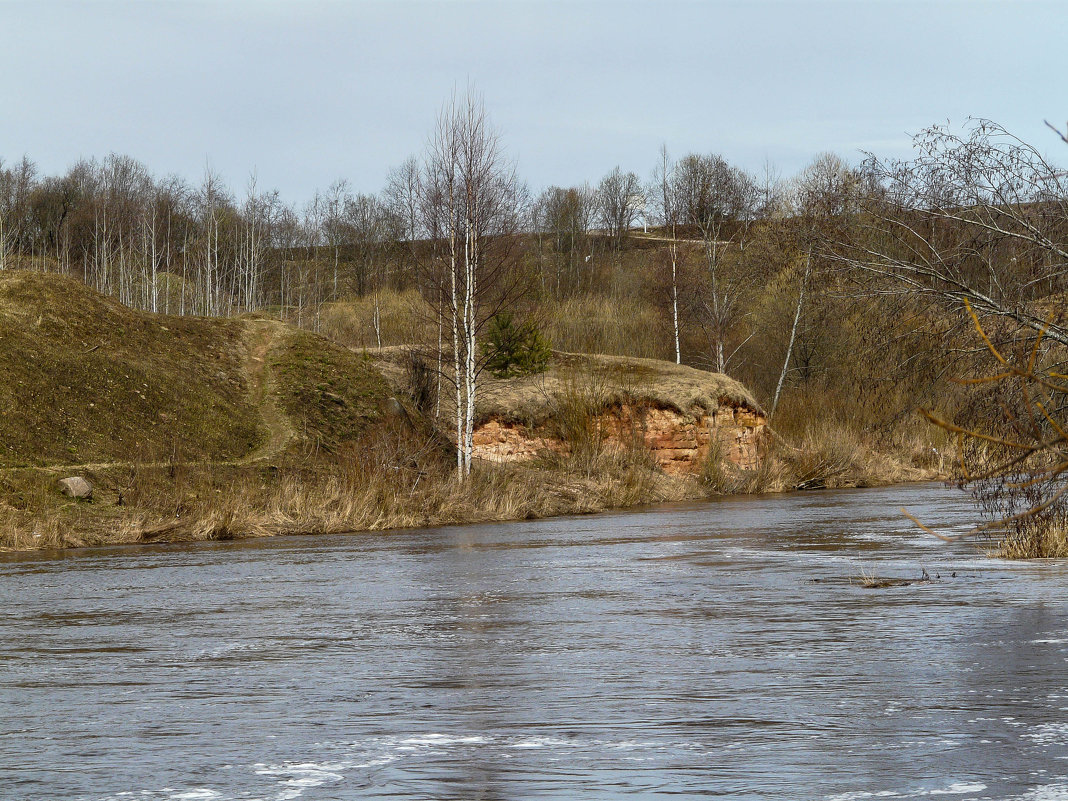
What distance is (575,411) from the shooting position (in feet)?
132

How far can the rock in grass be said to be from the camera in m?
25.6

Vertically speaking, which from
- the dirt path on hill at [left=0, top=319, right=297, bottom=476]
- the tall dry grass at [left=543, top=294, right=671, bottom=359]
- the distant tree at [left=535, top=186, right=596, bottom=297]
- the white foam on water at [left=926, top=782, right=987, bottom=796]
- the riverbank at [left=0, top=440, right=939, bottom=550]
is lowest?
the riverbank at [left=0, top=440, right=939, bottom=550]

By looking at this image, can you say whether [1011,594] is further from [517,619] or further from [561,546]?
[561,546]

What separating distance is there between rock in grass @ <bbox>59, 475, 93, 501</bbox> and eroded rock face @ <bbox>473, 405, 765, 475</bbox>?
16.7 metres

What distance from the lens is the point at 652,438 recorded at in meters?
41.2

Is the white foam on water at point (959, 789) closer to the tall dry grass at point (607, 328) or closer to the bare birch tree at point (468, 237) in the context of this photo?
the bare birch tree at point (468, 237)

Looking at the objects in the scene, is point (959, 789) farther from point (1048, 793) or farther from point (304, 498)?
point (304, 498)

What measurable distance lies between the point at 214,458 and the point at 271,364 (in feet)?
28.0

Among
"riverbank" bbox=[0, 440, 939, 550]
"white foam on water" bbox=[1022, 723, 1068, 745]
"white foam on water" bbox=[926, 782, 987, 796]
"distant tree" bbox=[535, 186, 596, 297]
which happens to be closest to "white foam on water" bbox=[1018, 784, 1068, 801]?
"white foam on water" bbox=[926, 782, 987, 796]

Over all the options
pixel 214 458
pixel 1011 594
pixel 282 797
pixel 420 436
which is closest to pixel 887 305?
pixel 1011 594

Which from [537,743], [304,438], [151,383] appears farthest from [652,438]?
[537,743]

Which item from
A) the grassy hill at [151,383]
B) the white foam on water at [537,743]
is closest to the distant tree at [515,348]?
the grassy hill at [151,383]

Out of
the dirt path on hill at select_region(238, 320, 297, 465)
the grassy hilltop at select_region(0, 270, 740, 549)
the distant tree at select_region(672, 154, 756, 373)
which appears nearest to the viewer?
the grassy hilltop at select_region(0, 270, 740, 549)

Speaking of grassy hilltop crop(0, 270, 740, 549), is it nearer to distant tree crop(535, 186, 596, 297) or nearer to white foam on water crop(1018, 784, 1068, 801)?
white foam on water crop(1018, 784, 1068, 801)
